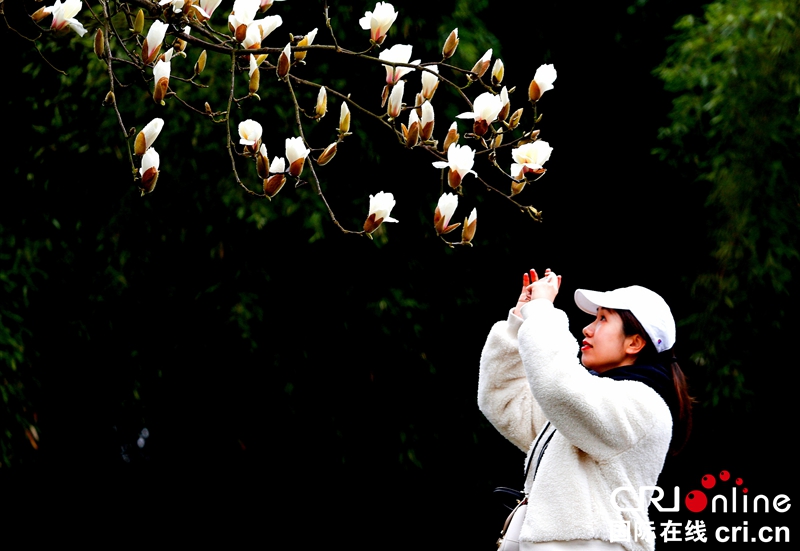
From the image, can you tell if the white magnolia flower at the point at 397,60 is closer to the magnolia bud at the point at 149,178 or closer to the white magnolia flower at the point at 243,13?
the white magnolia flower at the point at 243,13

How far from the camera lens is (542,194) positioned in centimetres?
372

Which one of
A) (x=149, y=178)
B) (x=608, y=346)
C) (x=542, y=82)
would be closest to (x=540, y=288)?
(x=608, y=346)

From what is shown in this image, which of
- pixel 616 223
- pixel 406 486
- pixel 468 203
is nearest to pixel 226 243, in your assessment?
pixel 468 203

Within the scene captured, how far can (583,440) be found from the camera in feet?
5.19

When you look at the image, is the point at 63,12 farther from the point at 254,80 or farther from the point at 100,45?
the point at 254,80

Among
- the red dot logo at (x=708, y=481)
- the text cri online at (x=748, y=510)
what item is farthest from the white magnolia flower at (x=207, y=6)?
the red dot logo at (x=708, y=481)

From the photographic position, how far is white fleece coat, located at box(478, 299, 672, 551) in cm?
157

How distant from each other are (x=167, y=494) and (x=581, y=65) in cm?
229

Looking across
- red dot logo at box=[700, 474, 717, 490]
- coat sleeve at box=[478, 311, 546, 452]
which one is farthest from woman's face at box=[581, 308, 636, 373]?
red dot logo at box=[700, 474, 717, 490]

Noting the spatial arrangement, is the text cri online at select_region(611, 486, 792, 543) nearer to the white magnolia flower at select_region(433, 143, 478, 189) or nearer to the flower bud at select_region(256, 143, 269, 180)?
the white magnolia flower at select_region(433, 143, 478, 189)

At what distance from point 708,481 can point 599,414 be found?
221 centimetres

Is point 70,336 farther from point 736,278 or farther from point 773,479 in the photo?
point 773,479

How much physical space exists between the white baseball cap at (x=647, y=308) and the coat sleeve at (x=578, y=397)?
4.5 inches

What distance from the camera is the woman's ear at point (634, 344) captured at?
1.71 metres
